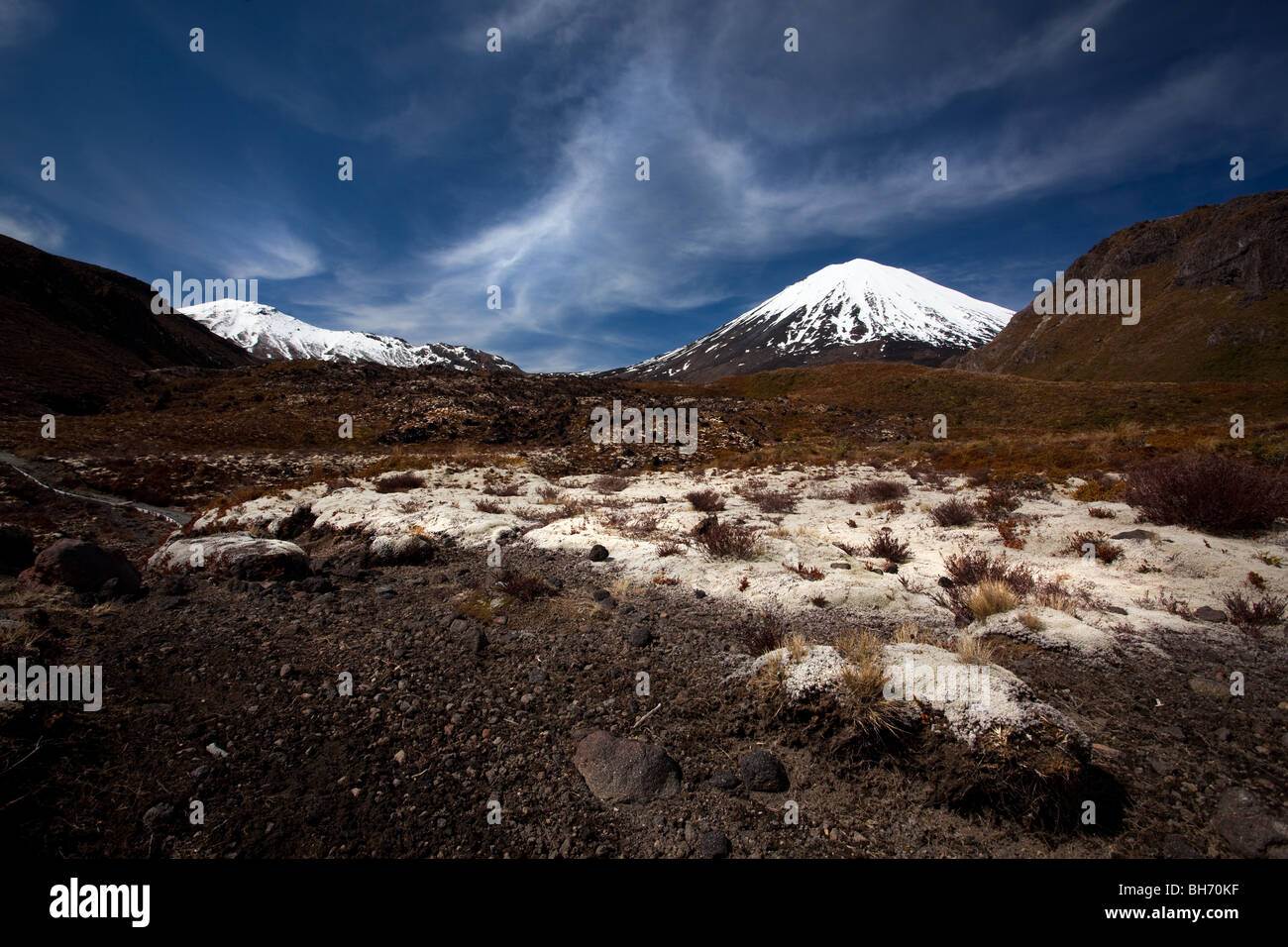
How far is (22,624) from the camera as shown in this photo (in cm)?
487

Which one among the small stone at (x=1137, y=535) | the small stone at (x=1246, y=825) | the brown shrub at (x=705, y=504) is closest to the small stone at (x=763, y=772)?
the small stone at (x=1246, y=825)

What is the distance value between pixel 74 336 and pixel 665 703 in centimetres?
10024

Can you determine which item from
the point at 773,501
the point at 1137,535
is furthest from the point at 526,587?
the point at 1137,535

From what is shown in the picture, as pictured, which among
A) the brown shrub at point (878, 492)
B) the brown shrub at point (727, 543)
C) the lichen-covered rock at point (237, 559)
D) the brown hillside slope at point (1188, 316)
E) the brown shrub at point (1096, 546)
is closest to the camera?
the brown shrub at point (1096, 546)

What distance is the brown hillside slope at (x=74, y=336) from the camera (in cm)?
3994

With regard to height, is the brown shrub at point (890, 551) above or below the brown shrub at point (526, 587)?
above

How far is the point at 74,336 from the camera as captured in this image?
6412 cm

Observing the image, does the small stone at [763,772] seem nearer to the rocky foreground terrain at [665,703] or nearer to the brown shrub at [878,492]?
the rocky foreground terrain at [665,703]

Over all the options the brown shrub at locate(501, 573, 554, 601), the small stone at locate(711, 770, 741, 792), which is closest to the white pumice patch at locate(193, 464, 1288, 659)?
the brown shrub at locate(501, 573, 554, 601)

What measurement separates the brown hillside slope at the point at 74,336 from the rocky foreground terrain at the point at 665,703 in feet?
166

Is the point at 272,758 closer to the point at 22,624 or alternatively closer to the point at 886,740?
the point at 22,624

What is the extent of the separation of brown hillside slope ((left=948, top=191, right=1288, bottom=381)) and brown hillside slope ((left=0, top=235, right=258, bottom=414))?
127 meters
